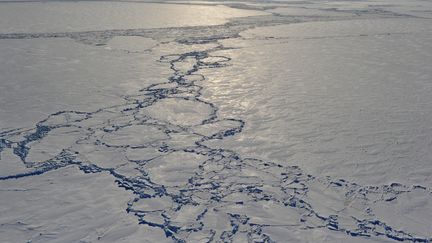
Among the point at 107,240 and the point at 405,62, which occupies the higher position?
A: the point at 405,62

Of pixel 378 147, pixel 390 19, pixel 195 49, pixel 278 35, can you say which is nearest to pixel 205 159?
pixel 378 147

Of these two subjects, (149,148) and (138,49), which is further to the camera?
(138,49)

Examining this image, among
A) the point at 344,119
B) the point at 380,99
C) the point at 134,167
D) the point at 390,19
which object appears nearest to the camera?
the point at 134,167

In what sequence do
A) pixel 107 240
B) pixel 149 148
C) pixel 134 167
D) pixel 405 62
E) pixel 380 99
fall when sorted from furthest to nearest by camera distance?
pixel 405 62, pixel 380 99, pixel 149 148, pixel 134 167, pixel 107 240

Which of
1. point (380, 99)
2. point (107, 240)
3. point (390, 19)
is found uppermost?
point (390, 19)

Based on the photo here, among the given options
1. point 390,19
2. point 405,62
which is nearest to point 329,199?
point 405,62

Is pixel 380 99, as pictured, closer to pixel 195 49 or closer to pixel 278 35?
pixel 195 49
